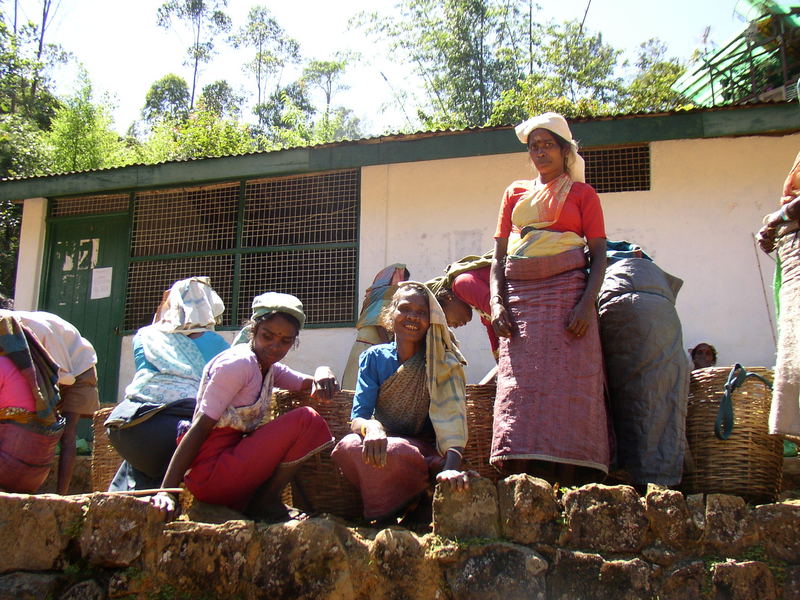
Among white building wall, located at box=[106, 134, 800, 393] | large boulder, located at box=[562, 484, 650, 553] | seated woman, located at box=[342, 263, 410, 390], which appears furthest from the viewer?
white building wall, located at box=[106, 134, 800, 393]

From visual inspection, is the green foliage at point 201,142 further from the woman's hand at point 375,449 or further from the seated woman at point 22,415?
the woman's hand at point 375,449

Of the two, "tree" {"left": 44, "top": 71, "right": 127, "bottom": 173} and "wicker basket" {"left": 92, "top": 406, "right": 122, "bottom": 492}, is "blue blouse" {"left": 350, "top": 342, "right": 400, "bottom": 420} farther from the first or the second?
"tree" {"left": 44, "top": 71, "right": 127, "bottom": 173}

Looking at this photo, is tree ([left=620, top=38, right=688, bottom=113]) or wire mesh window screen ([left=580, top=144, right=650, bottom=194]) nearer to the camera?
wire mesh window screen ([left=580, top=144, right=650, bottom=194])

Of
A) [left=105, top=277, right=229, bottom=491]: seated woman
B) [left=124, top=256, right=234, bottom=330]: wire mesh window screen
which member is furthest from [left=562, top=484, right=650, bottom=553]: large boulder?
[left=124, top=256, right=234, bottom=330]: wire mesh window screen

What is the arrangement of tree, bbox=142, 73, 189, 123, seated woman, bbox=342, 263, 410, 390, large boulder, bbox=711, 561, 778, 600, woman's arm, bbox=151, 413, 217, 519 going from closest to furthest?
large boulder, bbox=711, 561, 778, 600, woman's arm, bbox=151, 413, 217, 519, seated woman, bbox=342, 263, 410, 390, tree, bbox=142, 73, 189, 123

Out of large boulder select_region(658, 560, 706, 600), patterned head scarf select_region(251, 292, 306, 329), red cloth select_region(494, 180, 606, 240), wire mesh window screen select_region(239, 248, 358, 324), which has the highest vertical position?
wire mesh window screen select_region(239, 248, 358, 324)

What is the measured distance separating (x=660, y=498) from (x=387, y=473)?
104 cm

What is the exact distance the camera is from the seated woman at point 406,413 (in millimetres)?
3139

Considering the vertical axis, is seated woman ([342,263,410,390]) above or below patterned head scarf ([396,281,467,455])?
above

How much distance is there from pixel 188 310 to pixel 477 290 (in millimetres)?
1494

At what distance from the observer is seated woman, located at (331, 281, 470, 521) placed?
3139 millimetres

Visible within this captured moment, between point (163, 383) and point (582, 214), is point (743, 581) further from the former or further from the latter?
point (163, 383)

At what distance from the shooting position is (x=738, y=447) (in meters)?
3.33

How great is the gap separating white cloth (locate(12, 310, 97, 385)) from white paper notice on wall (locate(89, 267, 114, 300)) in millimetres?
4044
